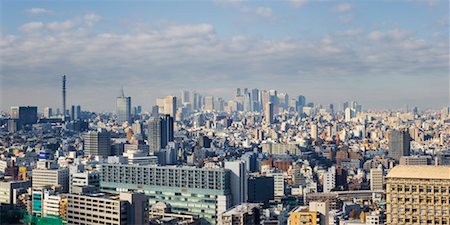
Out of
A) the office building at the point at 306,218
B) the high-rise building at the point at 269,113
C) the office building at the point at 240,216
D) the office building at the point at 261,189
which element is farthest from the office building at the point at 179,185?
the high-rise building at the point at 269,113

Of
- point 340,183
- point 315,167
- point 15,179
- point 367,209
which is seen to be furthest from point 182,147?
point 367,209

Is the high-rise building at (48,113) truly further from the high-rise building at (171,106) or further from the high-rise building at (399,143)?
the high-rise building at (399,143)

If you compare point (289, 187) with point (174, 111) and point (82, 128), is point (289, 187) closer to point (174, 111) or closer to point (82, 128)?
point (82, 128)

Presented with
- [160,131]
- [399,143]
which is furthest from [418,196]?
[160,131]

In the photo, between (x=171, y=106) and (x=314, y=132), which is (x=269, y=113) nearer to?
(x=314, y=132)

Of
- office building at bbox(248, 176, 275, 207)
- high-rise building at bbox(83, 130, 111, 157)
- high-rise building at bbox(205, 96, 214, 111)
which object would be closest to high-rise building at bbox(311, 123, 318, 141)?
high-rise building at bbox(205, 96, 214, 111)
